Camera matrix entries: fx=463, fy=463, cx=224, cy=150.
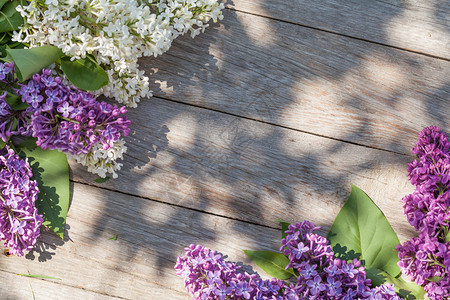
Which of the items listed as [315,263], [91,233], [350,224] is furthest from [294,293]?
[91,233]

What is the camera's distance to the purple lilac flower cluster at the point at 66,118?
1232 mm

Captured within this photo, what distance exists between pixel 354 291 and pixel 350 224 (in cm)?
20

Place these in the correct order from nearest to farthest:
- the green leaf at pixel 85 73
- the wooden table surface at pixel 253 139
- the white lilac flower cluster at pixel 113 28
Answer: the white lilac flower cluster at pixel 113 28 → the green leaf at pixel 85 73 → the wooden table surface at pixel 253 139

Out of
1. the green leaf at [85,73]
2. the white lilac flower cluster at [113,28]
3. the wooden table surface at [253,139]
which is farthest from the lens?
the wooden table surface at [253,139]

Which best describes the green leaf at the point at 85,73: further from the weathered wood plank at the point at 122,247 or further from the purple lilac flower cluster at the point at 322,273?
the purple lilac flower cluster at the point at 322,273

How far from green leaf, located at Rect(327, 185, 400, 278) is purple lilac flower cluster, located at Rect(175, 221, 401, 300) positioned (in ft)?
0.24

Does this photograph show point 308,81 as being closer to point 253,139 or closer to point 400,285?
point 253,139

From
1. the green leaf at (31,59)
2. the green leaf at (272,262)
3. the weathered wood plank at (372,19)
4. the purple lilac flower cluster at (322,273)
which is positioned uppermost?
the weathered wood plank at (372,19)

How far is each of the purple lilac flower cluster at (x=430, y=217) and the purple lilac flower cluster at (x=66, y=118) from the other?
836mm

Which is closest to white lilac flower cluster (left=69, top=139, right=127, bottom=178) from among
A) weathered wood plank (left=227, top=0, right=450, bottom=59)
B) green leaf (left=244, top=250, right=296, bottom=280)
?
green leaf (left=244, top=250, right=296, bottom=280)

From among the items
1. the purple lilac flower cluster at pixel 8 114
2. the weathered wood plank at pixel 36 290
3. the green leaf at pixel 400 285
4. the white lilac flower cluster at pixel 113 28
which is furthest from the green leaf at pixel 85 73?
the green leaf at pixel 400 285

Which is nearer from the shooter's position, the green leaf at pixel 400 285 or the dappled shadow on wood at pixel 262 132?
the green leaf at pixel 400 285

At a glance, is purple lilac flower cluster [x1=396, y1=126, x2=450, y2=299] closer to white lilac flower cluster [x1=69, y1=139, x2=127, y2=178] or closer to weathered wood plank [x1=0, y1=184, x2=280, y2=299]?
weathered wood plank [x1=0, y1=184, x2=280, y2=299]

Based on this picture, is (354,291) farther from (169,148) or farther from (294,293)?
(169,148)
